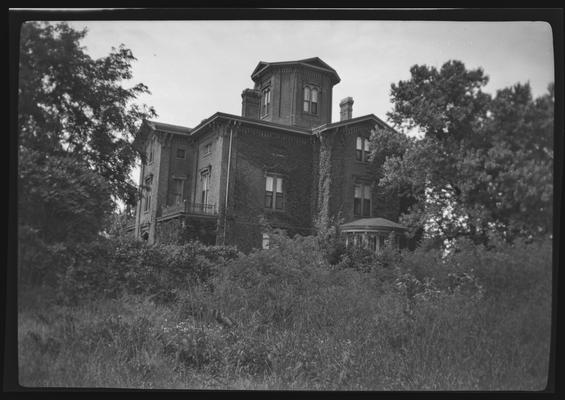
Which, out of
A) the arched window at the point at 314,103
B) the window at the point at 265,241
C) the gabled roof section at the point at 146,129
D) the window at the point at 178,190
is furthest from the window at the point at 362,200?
the gabled roof section at the point at 146,129

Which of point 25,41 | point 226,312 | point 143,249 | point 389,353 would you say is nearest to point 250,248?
point 226,312

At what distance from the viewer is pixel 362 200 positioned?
5109 mm

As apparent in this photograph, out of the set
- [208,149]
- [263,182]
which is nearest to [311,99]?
[263,182]

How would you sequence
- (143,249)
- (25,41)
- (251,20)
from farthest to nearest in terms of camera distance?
1. (143,249)
2. (251,20)
3. (25,41)

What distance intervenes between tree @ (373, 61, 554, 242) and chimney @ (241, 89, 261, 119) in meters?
1.54

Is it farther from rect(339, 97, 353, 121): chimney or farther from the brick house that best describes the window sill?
rect(339, 97, 353, 121): chimney

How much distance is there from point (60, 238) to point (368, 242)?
3.10 metres

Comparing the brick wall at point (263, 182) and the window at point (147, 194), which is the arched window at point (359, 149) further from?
the window at point (147, 194)

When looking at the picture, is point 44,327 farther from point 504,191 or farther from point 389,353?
point 504,191

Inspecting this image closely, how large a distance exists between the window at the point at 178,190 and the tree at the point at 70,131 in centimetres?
54

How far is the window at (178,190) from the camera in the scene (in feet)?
16.7

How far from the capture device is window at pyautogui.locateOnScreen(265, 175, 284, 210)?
507 centimetres

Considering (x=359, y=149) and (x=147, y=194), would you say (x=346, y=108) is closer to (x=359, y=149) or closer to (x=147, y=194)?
(x=359, y=149)
